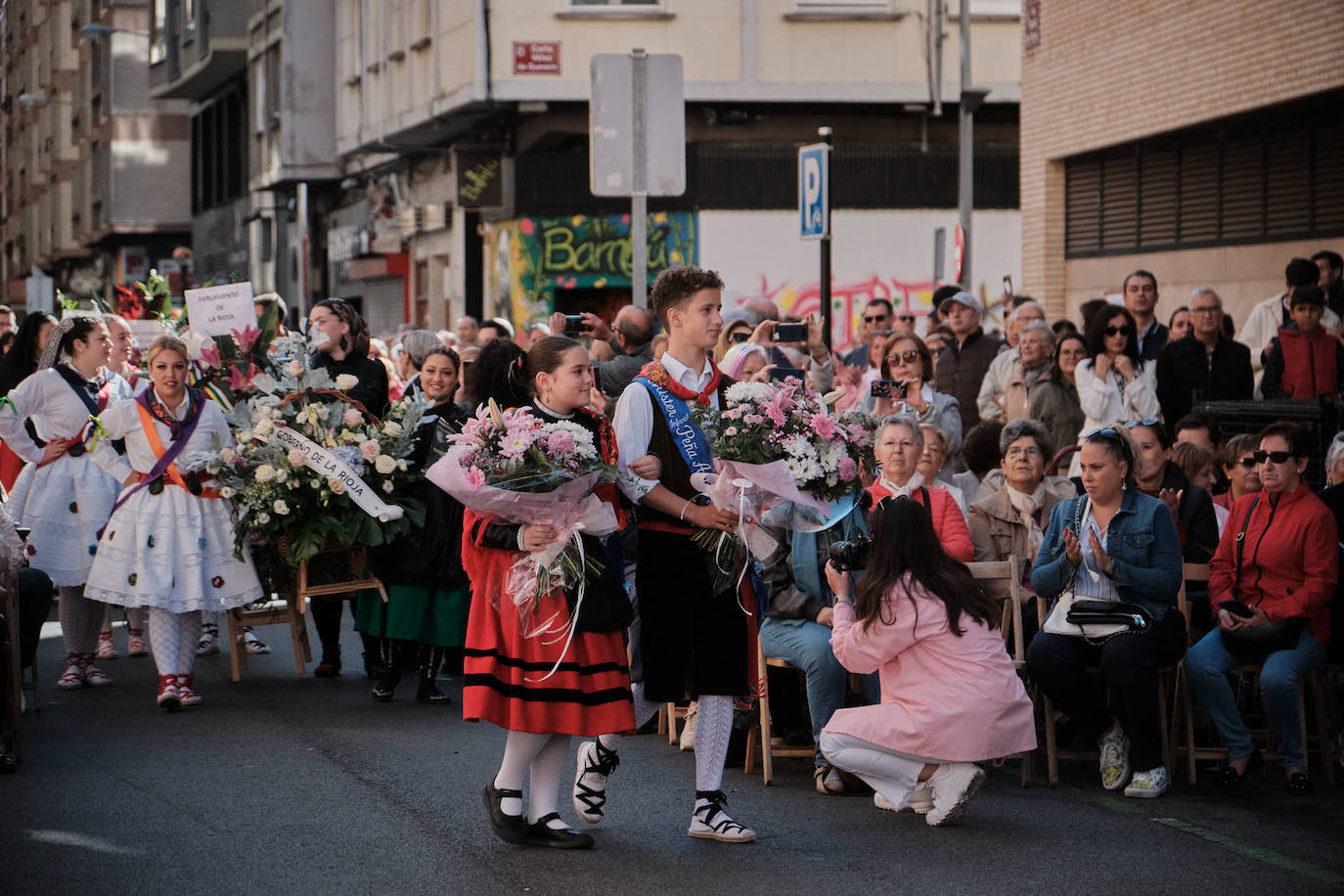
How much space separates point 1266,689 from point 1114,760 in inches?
30.3

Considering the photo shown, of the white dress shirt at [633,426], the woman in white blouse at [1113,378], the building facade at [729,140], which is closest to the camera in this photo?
the white dress shirt at [633,426]

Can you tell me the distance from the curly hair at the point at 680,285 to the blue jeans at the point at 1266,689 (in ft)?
10.0

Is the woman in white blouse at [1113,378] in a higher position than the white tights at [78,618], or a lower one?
higher

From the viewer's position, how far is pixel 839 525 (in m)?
8.65

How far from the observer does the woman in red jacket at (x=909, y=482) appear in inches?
366

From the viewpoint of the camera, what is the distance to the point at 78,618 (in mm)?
11359

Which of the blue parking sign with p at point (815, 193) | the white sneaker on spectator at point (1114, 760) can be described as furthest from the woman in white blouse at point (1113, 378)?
the white sneaker on spectator at point (1114, 760)

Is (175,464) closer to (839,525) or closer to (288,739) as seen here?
(288,739)

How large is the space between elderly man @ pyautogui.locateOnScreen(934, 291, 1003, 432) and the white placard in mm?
5518

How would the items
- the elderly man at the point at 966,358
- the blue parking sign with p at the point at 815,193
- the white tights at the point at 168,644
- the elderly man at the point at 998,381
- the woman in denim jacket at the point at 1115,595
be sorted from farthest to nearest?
the elderly man at the point at 966,358, the blue parking sign with p at the point at 815,193, the elderly man at the point at 998,381, the white tights at the point at 168,644, the woman in denim jacket at the point at 1115,595

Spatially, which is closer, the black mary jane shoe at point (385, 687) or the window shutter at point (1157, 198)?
the black mary jane shoe at point (385, 687)

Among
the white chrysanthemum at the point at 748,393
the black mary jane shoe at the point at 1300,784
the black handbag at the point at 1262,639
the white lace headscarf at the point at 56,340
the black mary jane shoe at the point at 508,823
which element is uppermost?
the white lace headscarf at the point at 56,340

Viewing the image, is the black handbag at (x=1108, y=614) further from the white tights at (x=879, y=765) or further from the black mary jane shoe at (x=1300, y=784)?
the white tights at (x=879, y=765)

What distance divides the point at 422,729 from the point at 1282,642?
4293 millimetres
